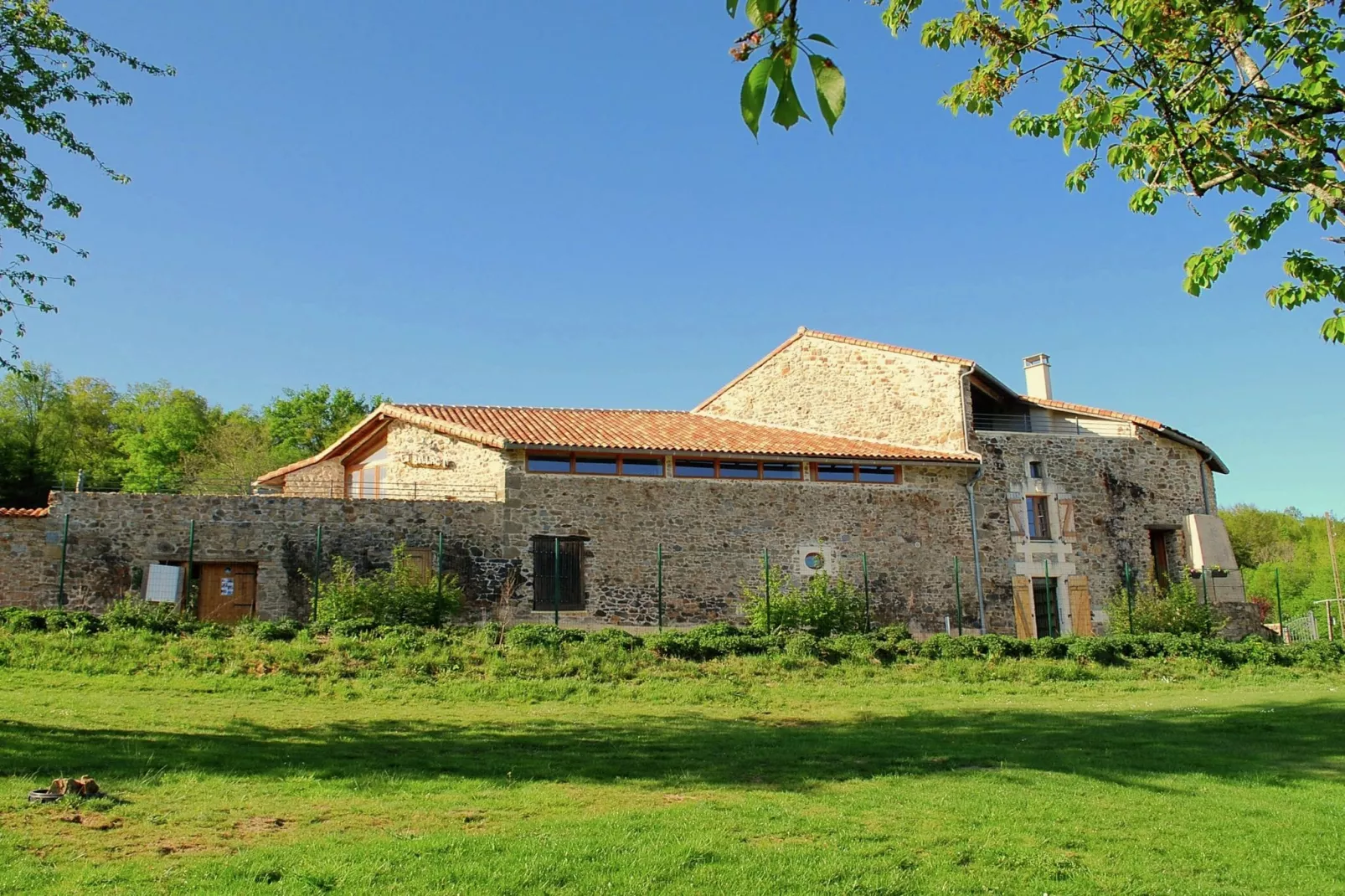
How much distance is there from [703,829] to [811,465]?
15.7 m

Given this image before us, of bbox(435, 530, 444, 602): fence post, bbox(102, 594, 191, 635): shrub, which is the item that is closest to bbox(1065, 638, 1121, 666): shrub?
bbox(435, 530, 444, 602): fence post

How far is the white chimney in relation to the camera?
94.6 feet

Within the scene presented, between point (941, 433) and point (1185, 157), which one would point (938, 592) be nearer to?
point (941, 433)

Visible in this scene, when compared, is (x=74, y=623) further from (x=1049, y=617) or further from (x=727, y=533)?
(x=1049, y=617)

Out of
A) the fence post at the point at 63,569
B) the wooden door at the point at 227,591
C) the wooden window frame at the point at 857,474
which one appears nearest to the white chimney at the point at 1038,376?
the wooden window frame at the point at 857,474

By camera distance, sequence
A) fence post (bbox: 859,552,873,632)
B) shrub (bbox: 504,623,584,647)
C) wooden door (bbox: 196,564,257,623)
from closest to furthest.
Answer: shrub (bbox: 504,623,584,647)
wooden door (bbox: 196,564,257,623)
fence post (bbox: 859,552,873,632)

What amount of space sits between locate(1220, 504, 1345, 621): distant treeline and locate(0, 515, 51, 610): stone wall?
35946 mm

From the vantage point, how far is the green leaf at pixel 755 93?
108 inches

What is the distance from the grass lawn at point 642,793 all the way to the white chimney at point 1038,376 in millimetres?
15371

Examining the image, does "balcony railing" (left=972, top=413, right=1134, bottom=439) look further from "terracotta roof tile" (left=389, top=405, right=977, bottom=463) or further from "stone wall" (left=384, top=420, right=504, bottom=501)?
"stone wall" (left=384, top=420, right=504, bottom=501)

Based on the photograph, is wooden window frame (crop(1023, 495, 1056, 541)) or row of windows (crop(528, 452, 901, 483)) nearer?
row of windows (crop(528, 452, 901, 483))

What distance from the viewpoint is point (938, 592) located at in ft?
74.8

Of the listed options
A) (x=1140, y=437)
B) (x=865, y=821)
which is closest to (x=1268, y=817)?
(x=865, y=821)

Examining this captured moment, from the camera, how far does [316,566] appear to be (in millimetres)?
18406
